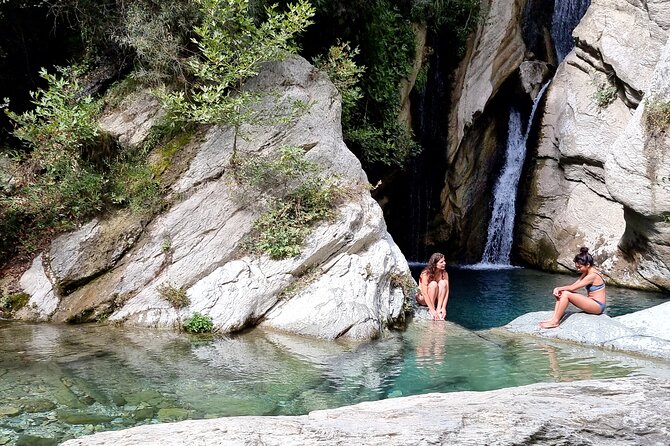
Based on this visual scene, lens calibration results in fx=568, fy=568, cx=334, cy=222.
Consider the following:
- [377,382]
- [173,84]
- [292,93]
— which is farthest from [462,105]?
[377,382]

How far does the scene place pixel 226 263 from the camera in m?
9.15

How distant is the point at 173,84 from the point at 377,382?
293 inches

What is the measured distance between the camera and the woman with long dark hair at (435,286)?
10.3 m

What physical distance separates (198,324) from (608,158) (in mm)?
10540

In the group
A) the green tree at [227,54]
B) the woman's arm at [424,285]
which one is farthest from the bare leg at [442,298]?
the green tree at [227,54]

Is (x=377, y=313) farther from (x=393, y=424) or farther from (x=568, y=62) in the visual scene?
(x=568, y=62)

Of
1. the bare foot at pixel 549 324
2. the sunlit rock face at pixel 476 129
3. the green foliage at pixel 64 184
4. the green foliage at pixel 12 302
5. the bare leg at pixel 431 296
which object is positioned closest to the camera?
the green foliage at pixel 12 302

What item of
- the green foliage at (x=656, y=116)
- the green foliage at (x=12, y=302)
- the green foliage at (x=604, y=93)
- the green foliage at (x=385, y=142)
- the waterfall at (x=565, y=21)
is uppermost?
the waterfall at (x=565, y=21)

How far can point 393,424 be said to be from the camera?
11.1ft

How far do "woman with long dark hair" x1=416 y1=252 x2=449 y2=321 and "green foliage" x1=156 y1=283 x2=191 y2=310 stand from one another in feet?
14.2

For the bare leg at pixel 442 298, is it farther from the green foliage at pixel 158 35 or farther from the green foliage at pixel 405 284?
the green foliage at pixel 158 35

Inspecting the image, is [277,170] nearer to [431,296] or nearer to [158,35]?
[431,296]

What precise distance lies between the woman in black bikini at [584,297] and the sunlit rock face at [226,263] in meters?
2.52

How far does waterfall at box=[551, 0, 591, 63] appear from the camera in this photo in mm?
20953
